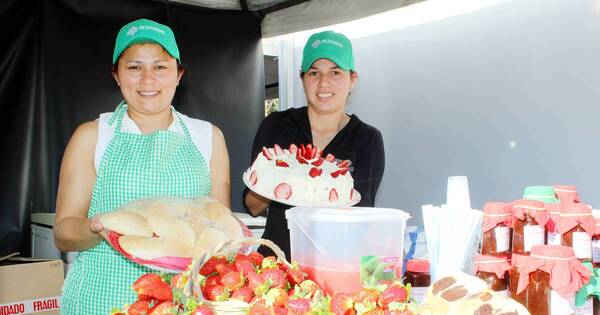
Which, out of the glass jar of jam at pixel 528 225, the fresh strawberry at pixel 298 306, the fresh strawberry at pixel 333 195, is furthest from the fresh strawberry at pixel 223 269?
the glass jar of jam at pixel 528 225

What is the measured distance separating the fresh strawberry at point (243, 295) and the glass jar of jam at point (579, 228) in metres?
0.94

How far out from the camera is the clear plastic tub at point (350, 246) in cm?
131

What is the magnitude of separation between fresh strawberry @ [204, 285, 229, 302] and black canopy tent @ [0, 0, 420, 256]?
2612 millimetres

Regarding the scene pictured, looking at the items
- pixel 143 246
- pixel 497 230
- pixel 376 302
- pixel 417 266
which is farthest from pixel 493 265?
pixel 143 246

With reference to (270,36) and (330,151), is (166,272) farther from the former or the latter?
(270,36)

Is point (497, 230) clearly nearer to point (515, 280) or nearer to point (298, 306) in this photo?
point (515, 280)

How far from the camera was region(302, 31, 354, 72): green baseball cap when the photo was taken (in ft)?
7.45

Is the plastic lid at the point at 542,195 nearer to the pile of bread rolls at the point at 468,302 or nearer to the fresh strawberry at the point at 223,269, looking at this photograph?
the pile of bread rolls at the point at 468,302

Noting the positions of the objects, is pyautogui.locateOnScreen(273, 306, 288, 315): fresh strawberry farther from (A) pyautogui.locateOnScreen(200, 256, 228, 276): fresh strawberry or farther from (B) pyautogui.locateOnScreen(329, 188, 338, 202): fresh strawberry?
(B) pyautogui.locateOnScreen(329, 188, 338, 202): fresh strawberry

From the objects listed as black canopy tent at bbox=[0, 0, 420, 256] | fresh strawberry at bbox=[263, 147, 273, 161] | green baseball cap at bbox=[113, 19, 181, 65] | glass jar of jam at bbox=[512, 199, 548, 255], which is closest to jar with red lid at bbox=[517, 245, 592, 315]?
glass jar of jam at bbox=[512, 199, 548, 255]

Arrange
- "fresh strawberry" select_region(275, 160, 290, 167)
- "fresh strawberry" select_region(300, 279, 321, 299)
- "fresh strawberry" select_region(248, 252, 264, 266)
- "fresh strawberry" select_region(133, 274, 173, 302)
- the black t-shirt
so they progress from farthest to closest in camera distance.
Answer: the black t-shirt, "fresh strawberry" select_region(275, 160, 290, 167), "fresh strawberry" select_region(248, 252, 264, 266), "fresh strawberry" select_region(133, 274, 173, 302), "fresh strawberry" select_region(300, 279, 321, 299)

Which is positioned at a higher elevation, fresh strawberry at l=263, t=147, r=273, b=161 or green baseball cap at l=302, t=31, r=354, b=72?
green baseball cap at l=302, t=31, r=354, b=72

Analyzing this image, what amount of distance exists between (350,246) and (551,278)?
0.51 m

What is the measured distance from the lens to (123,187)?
1949 millimetres
